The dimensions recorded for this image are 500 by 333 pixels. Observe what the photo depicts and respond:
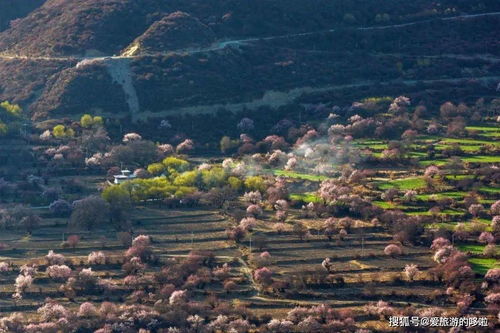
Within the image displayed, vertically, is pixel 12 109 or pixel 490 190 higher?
pixel 12 109

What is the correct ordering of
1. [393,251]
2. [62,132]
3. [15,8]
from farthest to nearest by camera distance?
[15,8]
[62,132]
[393,251]

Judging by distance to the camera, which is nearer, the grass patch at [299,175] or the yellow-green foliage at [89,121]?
the grass patch at [299,175]

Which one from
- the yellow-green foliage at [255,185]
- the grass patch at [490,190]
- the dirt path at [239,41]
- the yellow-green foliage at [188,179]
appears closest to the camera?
the grass patch at [490,190]

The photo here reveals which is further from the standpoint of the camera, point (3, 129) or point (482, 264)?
point (3, 129)

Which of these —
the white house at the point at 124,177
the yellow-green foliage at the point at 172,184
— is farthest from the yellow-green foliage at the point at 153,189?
the white house at the point at 124,177

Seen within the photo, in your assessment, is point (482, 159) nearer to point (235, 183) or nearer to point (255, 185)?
point (255, 185)

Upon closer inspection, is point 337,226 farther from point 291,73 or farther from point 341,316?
point 291,73

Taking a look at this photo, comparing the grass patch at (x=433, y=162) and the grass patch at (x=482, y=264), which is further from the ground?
the grass patch at (x=433, y=162)

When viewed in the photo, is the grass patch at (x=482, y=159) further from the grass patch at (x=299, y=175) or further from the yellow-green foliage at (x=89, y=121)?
the yellow-green foliage at (x=89, y=121)

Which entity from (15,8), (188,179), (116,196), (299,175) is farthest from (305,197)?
(15,8)
